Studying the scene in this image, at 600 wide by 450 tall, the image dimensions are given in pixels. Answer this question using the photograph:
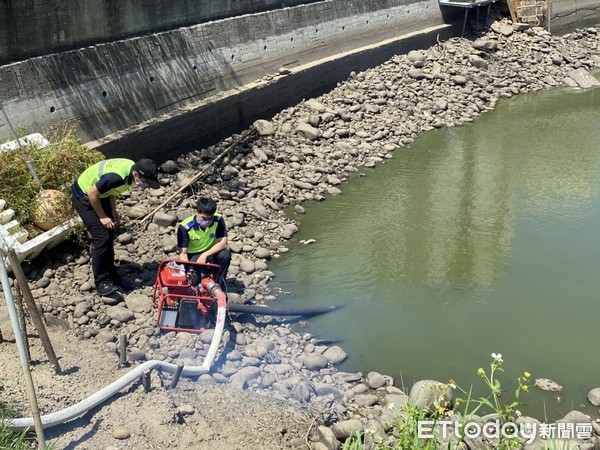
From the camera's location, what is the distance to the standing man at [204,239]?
6.33 metres

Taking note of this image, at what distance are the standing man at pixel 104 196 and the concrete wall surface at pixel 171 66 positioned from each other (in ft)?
9.50

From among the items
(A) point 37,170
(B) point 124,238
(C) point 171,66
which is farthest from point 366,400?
(C) point 171,66

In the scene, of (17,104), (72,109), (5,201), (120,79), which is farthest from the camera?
(120,79)

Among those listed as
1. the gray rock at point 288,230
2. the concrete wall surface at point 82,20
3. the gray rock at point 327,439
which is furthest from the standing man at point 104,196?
the concrete wall surface at point 82,20

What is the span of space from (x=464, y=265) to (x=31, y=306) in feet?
19.4

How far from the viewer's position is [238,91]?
12.1m

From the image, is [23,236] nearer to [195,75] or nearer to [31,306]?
[31,306]

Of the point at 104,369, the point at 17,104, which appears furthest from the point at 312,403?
the point at 17,104

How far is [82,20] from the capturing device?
379 inches

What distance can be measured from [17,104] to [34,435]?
5534mm

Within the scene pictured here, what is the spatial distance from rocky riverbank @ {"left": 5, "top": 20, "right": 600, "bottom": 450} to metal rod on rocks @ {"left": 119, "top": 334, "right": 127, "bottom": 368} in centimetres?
9

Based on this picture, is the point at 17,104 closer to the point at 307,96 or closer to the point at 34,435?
the point at 34,435

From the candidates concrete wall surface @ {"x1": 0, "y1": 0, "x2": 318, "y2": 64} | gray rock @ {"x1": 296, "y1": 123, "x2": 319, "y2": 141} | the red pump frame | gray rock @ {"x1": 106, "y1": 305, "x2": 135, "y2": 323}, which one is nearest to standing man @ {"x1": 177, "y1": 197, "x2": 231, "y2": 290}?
the red pump frame

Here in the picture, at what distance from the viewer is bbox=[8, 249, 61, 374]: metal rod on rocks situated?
4.68 metres
